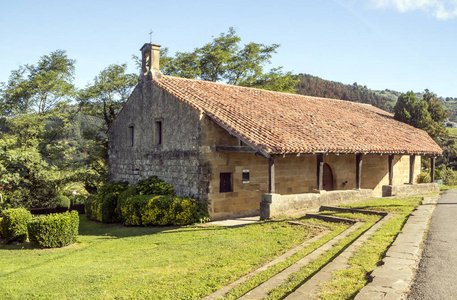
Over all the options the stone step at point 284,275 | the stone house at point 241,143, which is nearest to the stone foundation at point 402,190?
the stone house at point 241,143

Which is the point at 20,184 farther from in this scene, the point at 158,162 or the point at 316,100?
the point at 316,100

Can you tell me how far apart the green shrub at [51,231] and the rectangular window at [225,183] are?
5472 millimetres

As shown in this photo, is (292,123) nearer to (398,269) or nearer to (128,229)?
(128,229)

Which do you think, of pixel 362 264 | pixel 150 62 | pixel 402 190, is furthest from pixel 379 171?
pixel 362 264

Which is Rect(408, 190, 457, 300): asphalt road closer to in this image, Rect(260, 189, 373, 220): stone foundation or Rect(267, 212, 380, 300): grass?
Rect(267, 212, 380, 300): grass

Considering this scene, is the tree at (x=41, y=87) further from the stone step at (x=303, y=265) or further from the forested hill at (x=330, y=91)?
the forested hill at (x=330, y=91)

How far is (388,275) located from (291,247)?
300cm

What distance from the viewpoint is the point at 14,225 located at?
12.8 meters

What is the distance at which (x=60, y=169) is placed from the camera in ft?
74.9

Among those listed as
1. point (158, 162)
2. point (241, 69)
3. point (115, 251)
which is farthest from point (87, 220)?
point (241, 69)

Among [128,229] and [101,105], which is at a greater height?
[101,105]

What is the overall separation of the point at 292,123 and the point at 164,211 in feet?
20.7

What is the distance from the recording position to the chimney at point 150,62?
17406 millimetres

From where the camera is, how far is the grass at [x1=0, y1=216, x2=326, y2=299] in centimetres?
645
